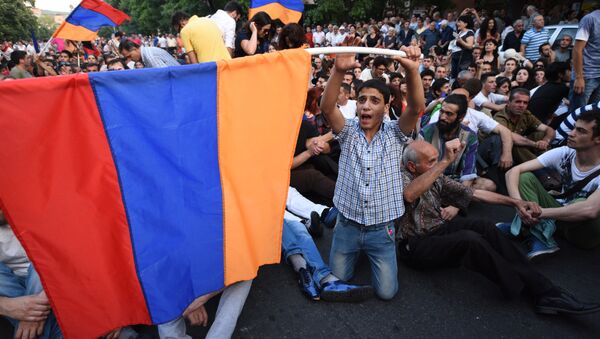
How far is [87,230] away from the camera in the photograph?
73.2 inches

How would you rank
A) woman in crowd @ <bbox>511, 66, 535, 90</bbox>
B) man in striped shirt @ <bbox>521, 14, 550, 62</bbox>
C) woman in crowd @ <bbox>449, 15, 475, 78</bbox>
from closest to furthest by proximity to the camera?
woman in crowd @ <bbox>511, 66, 535, 90</bbox> < man in striped shirt @ <bbox>521, 14, 550, 62</bbox> < woman in crowd @ <bbox>449, 15, 475, 78</bbox>

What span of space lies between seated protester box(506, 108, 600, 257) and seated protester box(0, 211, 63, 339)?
12.5 feet

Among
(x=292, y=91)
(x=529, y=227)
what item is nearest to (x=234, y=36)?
(x=292, y=91)

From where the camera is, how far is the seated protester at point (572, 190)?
3.12m

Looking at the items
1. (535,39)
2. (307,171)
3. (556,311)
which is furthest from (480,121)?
(535,39)

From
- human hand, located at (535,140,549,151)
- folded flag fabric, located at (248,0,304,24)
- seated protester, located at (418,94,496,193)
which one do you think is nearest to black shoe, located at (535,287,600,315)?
seated protester, located at (418,94,496,193)

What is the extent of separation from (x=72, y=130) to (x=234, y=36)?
13.8 ft

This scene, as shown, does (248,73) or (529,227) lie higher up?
(248,73)

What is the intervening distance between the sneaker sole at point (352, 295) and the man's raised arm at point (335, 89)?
1.26m

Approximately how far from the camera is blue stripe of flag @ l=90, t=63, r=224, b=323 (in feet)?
6.15

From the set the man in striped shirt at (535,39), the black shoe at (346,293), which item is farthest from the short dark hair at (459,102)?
the man in striped shirt at (535,39)

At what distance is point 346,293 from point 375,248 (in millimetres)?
424

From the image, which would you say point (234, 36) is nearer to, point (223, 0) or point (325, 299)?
point (325, 299)

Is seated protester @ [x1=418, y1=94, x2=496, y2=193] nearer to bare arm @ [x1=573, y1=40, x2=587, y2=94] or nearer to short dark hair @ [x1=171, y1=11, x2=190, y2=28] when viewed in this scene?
bare arm @ [x1=573, y1=40, x2=587, y2=94]
